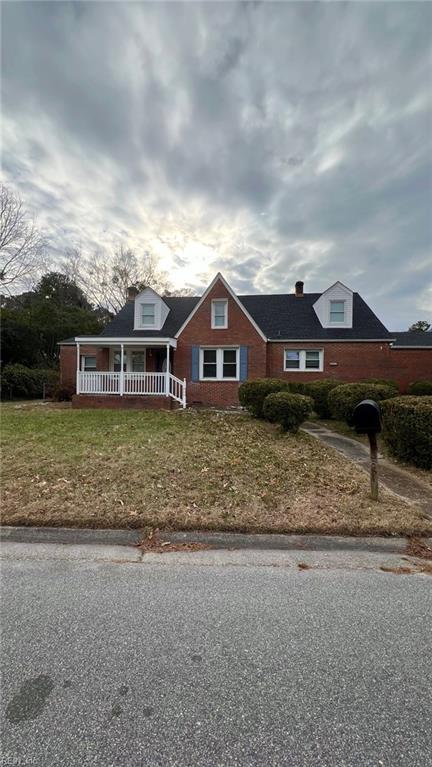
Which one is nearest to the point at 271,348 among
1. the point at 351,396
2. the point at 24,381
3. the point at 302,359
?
the point at 302,359

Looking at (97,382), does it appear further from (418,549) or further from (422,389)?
(422,389)

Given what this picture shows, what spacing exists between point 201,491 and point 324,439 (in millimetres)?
4778

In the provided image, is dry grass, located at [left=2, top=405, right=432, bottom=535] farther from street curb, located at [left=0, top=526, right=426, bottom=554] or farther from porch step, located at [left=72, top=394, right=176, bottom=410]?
porch step, located at [left=72, top=394, right=176, bottom=410]

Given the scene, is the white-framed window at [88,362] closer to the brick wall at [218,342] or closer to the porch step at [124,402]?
the porch step at [124,402]

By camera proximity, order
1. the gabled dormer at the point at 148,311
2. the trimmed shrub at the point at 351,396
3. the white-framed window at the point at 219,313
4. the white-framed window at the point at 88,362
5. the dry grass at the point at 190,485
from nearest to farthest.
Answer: the dry grass at the point at 190,485, the trimmed shrub at the point at 351,396, the white-framed window at the point at 219,313, the gabled dormer at the point at 148,311, the white-framed window at the point at 88,362

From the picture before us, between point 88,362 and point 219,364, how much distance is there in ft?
25.2

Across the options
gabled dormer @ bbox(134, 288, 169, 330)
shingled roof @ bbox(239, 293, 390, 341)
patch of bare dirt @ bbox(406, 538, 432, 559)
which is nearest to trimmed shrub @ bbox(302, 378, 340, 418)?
shingled roof @ bbox(239, 293, 390, 341)

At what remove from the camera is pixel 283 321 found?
17031 mm

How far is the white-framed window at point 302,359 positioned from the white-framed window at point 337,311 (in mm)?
1934

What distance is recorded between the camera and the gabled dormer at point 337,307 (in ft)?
53.1

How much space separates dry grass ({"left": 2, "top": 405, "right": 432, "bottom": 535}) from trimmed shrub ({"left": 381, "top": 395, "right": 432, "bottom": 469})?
1.10m

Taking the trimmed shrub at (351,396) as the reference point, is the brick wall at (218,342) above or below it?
above

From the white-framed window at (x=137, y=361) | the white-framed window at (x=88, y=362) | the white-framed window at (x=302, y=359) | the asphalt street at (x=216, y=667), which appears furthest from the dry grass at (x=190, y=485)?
the white-framed window at (x=88, y=362)

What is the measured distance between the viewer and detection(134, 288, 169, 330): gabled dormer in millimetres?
17188
